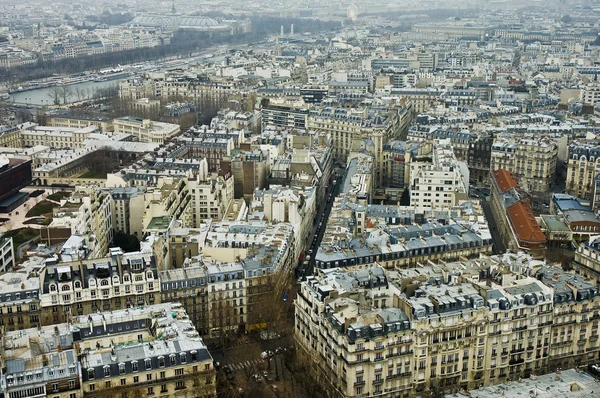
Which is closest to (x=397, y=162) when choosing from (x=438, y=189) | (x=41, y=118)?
(x=438, y=189)

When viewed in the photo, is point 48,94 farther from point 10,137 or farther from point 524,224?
point 524,224

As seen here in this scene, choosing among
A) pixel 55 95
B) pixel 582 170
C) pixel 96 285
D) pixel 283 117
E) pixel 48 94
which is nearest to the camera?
pixel 96 285

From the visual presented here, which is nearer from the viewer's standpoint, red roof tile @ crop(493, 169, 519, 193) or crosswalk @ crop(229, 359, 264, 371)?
crosswalk @ crop(229, 359, 264, 371)

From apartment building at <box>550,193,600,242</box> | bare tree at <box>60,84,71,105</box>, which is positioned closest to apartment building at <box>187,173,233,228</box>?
apartment building at <box>550,193,600,242</box>

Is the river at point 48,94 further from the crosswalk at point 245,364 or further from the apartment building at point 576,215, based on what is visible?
the crosswalk at point 245,364

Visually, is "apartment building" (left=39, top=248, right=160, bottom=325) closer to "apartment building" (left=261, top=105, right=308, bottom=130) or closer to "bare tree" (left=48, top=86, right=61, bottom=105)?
"apartment building" (left=261, top=105, right=308, bottom=130)

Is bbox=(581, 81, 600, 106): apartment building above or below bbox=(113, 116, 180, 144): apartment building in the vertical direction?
above

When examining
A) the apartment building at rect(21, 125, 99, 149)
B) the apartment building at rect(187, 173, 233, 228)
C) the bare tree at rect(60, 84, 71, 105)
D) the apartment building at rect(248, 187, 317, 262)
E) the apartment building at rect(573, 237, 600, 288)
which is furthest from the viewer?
the bare tree at rect(60, 84, 71, 105)
